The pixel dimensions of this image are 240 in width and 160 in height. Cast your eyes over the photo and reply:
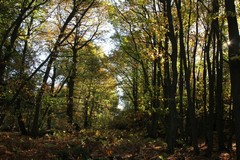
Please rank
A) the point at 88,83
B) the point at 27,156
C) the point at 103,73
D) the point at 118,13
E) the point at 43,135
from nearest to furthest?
the point at 27,156, the point at 43,135, the point at 118,13, the point at 103,73, the point at 88,83

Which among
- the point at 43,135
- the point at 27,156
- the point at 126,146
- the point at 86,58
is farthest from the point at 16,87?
the point at 86,58

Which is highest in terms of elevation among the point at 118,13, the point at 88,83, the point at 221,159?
the point at 118,13

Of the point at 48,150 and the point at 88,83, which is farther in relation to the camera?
the point at 88,83

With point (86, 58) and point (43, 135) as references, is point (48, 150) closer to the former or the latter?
point (43, 135)

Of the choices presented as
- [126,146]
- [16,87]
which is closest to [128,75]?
[126,146]

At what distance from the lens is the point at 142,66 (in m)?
25.3

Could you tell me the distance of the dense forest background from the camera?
12.4 m

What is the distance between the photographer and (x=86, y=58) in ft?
111

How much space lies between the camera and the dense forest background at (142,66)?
40.8ft

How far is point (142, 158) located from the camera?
44.3ft

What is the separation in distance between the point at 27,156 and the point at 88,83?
2947 cm

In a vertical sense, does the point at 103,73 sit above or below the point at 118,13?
below

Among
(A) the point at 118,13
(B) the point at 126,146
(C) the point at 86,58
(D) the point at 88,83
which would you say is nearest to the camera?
(B) the point at 126,146

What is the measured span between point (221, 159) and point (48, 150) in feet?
28.5
